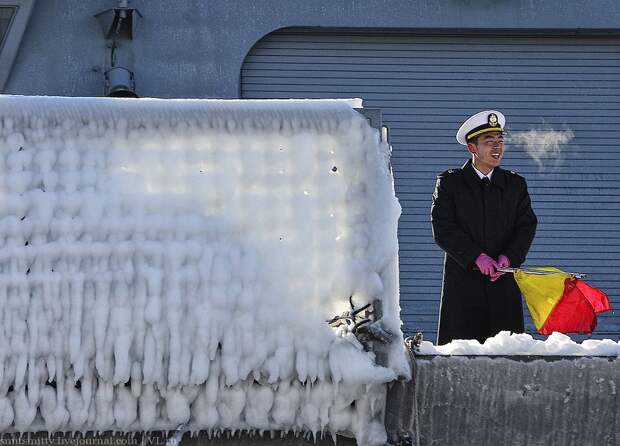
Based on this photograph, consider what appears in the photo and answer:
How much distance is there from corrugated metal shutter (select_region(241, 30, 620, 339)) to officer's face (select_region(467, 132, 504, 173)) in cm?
614

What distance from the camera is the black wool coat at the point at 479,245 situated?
16.7 feet

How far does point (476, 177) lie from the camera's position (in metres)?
5.27

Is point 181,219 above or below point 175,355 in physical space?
above

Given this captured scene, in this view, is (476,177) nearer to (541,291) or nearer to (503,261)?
(503,261)

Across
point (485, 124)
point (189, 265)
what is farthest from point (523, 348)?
point (485, 124)

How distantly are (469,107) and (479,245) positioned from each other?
21.9 feet

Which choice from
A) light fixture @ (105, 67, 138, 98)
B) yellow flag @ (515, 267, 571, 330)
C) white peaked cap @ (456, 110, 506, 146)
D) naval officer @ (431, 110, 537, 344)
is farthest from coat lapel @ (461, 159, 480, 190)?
light fixture @ (105, 67, 138, 98)

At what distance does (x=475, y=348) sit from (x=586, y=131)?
8685 millimetres

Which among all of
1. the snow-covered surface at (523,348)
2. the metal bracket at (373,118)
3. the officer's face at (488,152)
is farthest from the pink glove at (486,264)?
the metal bracket at (373,118)

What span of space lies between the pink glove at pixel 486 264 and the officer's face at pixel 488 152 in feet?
1.79

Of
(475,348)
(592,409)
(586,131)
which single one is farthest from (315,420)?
(586,131)

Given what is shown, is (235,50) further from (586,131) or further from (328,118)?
(328,118)

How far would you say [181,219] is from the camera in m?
3.29

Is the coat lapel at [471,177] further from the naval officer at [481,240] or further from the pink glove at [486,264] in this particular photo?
the pink glove at [486,264]
